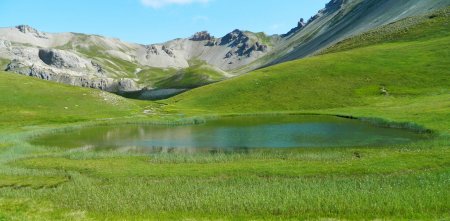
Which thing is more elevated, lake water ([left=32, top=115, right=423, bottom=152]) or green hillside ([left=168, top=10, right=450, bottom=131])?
green hillside ([left=168, top=10, right=450, bottom=131])

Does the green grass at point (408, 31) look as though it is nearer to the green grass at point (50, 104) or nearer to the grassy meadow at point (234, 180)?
the grassy meadow at point (234, 180)

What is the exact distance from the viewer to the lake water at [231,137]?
5800cm

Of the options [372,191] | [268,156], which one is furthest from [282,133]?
[372,191]

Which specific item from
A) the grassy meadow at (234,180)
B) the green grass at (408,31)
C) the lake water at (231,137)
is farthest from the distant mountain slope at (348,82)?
the lake water at (231,137)

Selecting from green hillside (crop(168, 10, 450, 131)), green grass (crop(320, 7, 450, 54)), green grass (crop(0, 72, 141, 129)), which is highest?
green grass (crop(320, 7, 450, 54))

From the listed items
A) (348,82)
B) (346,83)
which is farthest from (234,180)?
(348,82)

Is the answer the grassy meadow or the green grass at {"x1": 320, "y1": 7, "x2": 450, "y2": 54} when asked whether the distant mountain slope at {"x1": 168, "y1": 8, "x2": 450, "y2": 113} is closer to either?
the green grass at {"x1": 320, "y1": 7, "x2": 450, "y2": 54}

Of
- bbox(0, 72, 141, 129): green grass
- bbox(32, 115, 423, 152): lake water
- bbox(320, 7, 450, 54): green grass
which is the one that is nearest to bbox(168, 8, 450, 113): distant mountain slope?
bbox(320, 7, 450, 54): green grass

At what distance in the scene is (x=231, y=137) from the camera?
68.0 m

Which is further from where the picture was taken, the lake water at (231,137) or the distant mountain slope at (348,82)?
the distant mountain slope at (348,82)

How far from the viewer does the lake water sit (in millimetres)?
58000

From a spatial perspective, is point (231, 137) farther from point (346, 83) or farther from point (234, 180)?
point (346, 83)

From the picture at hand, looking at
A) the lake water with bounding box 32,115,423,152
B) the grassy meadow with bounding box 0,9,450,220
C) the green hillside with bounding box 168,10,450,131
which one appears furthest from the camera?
the green hillside with bounding box 168,10,450,131

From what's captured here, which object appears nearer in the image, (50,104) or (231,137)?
(231,137)
